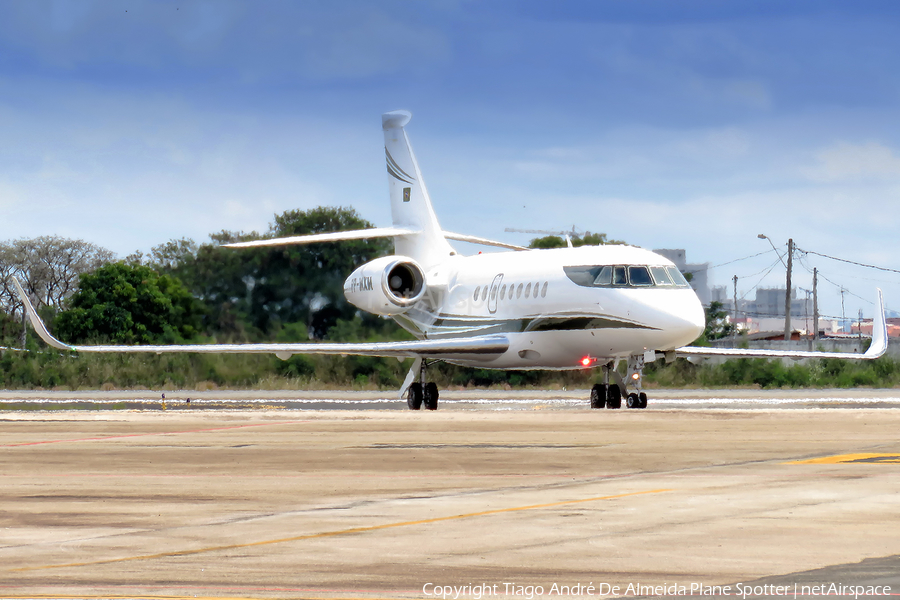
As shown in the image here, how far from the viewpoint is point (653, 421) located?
22078 millimetres

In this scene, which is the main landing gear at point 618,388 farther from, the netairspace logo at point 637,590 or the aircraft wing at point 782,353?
the netairspace logo at point 637,590

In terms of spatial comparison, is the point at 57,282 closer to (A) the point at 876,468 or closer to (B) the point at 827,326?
(A) the point at 876,468

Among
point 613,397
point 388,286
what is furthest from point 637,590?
point 388,286

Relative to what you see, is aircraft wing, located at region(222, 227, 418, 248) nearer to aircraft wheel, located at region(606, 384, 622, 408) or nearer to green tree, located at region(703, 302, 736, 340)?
aircraft wheel, located at region(606, 384, 622, 408)

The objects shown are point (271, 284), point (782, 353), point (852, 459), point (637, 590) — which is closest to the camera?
point (637, 590)

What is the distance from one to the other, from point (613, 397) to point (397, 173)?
549 inches

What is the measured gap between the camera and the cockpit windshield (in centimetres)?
2870

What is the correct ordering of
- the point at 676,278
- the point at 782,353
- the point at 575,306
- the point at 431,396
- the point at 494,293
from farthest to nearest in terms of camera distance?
1. the point at 494,293
2. the point at 431,396
3. the point at 782,353
4. the point at 575,306
5. the point at 676,278

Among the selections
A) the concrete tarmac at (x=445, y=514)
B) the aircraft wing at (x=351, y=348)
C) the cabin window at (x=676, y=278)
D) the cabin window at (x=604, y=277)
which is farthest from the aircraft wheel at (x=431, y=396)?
the concrete tarmac at (x=445, y=514)

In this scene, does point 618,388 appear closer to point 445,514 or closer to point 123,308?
point 445,514

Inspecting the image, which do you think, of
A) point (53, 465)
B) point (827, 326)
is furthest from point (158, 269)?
point (827, 326)

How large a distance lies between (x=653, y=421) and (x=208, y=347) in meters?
14.5

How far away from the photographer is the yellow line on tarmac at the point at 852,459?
1338cm

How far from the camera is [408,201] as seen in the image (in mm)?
40344
